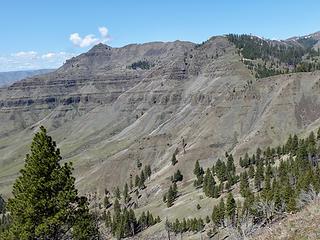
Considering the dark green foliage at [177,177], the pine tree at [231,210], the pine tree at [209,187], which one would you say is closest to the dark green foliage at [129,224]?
the pine tree at [209,187]

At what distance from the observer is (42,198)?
32594 mm

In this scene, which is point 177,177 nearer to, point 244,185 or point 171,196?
point 171,196

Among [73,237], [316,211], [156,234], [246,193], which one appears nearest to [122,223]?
[156,234]

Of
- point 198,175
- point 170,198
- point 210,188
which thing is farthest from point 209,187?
point 198,175

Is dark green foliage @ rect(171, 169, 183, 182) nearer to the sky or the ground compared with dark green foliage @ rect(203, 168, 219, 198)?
nearer to the ground

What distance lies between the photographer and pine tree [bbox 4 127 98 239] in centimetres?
3241

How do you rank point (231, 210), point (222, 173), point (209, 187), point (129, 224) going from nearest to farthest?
point (231, 210) < point (129, 224) < point (209, 187) < point (222, 173)

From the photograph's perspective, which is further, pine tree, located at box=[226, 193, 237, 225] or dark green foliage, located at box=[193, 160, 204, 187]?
dark green foliage, located at box=[193, 160, 204, 187]

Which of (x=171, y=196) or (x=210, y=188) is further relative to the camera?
(x=171, y=196)

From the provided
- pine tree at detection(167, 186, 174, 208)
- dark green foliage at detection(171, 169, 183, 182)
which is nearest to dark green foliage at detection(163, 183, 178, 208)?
pine tree at detection(167, 186, 174, 208)

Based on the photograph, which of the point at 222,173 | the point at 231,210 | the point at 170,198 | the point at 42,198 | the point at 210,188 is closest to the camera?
the point at 42,198

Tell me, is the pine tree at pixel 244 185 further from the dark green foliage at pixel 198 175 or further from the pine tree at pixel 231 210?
the dark green foliage at pixel 198 175

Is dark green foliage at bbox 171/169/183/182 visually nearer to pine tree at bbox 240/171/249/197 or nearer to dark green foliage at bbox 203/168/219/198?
dark green foliage at bbox 203/168/219/198

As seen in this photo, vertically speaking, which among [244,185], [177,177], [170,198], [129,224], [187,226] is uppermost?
[244,185]
